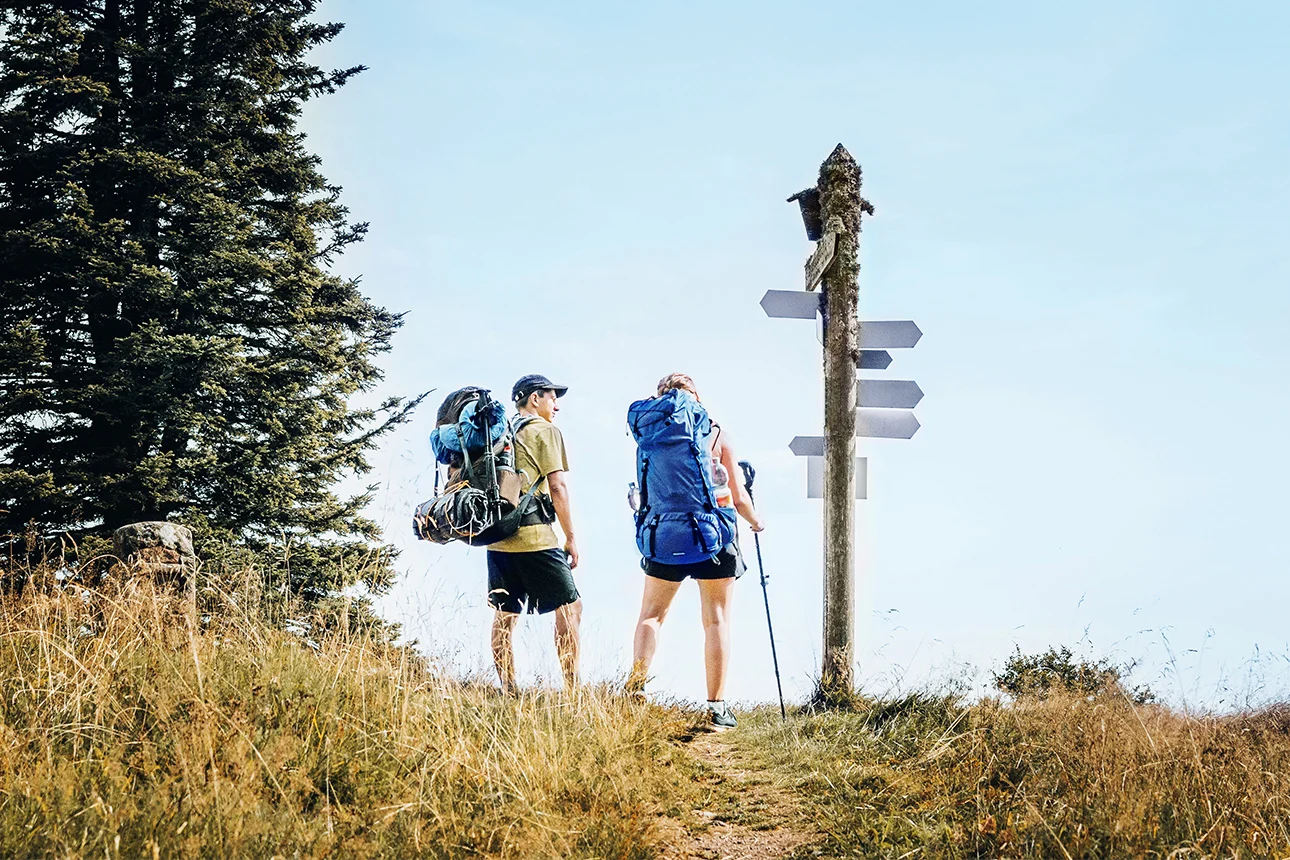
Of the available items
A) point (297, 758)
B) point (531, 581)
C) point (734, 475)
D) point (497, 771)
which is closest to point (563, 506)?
point (531, 581)

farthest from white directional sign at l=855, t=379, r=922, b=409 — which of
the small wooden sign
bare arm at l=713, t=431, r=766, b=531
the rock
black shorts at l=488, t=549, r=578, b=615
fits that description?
the rock

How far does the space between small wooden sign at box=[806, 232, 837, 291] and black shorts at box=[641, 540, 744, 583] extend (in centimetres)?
297

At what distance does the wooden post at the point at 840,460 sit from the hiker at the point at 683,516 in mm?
1429

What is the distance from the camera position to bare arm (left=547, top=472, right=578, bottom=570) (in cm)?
674

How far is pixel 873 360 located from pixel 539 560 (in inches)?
137

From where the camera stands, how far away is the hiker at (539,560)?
6.69 m

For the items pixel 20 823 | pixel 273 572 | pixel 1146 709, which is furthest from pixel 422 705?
pixel 273 572

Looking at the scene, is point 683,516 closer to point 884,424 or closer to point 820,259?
point 884,424

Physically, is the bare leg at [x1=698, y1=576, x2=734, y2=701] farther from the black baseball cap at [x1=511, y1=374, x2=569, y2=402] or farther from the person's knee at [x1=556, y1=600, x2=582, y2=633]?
the black baseball cap at [x1=511, y1=374, x2=569, y2=402]

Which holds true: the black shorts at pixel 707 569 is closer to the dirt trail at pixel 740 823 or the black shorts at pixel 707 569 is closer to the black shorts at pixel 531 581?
the black shorts at pixel 531 581

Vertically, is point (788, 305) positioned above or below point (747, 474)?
above

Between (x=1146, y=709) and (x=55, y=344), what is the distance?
13.7 metres

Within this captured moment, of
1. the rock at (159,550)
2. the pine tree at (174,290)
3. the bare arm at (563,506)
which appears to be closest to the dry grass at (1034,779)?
the bare arm at (563,506)

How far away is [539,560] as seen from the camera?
22.0ft
